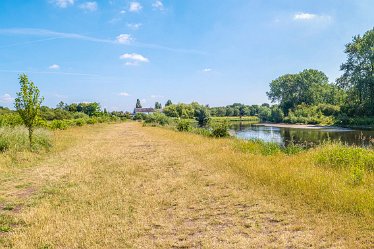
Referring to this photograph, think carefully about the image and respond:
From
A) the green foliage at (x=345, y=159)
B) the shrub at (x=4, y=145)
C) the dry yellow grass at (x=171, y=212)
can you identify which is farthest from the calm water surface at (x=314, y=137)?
the shrub at (x=4, y=145)

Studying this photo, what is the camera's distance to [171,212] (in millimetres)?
6023

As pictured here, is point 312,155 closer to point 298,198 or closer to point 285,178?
point 285,178

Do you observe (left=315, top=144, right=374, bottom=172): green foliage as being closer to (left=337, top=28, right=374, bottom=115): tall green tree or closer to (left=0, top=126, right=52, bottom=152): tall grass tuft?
(left=0, top=126, right=52, bottom=152): tall grass tuft

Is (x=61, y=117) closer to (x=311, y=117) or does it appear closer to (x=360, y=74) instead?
(x=311, y=117)

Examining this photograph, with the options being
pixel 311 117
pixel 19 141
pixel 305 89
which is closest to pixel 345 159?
pixel 19 141

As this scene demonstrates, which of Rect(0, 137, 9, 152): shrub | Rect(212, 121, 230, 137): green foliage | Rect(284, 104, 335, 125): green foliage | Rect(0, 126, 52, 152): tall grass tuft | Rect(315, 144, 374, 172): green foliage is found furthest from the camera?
Rect(284, 104, 335, 125): green foliage

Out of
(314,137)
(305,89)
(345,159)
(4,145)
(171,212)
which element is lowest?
(314,137)

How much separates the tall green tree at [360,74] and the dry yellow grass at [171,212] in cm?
5341

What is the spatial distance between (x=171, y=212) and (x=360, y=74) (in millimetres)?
60910

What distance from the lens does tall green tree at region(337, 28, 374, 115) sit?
52.8 metres

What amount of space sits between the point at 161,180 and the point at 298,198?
13.7 ft

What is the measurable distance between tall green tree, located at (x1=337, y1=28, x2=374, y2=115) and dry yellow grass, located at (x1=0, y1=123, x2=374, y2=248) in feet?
175

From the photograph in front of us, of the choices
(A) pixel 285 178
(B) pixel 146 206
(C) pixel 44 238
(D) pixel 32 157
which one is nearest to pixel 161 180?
(B) pixel 146 206

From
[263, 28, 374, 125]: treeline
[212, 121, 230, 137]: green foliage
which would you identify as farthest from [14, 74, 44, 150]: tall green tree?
[263, 28, 374, 125]: treeline
